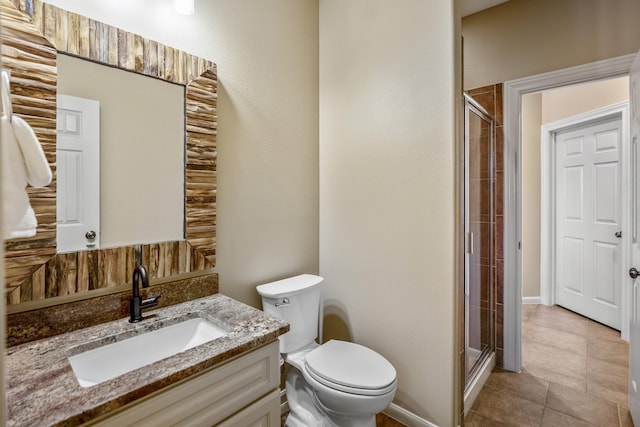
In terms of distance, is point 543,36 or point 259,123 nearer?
point 259,123

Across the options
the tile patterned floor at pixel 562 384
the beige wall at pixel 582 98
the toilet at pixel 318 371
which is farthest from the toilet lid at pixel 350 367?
the beige wall at pixel 582 98

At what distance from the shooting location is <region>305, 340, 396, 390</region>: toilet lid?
1418mm

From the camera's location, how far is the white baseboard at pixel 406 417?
172cm

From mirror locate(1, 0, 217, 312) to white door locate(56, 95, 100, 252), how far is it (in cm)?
3

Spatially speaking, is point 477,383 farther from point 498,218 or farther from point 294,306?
point 294,306

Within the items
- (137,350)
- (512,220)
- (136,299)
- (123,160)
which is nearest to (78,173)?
(123,160)

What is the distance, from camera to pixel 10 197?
769 mm

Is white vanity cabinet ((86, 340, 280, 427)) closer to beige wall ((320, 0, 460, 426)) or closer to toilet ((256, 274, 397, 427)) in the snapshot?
toilet ((256, 274, 397, 427))

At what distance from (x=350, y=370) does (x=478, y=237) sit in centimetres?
135

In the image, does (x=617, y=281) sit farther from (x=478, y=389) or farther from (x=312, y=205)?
(x=312, y=205)

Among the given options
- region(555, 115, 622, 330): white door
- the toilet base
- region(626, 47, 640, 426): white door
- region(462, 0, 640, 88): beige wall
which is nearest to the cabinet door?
the toilet base

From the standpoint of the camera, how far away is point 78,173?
46.4 inches

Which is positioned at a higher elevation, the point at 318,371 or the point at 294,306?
the point at 294,306

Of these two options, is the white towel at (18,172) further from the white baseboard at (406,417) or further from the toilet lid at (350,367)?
the white baseboard at (406,417)
